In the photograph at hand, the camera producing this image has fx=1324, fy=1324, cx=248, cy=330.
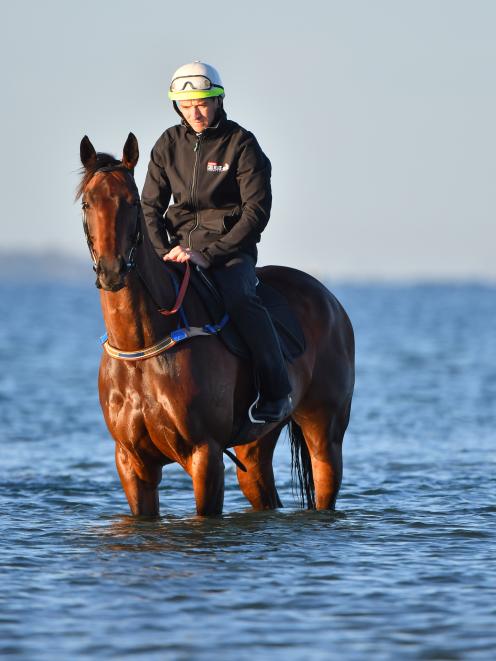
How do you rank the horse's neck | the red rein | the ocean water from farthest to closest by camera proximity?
the red rein
the horse's neck
the ocean water

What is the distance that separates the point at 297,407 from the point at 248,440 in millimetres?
1234

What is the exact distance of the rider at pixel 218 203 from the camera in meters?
9.94

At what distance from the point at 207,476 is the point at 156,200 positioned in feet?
7.22

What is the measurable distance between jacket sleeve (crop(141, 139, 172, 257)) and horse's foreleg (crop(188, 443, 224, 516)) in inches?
62.7

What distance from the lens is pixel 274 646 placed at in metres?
7.29

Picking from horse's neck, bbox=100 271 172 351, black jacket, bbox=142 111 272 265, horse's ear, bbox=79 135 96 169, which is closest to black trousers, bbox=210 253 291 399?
black jacket, bbox=142 111 272 265

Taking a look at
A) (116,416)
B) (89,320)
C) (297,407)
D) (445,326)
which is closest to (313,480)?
(297,407)

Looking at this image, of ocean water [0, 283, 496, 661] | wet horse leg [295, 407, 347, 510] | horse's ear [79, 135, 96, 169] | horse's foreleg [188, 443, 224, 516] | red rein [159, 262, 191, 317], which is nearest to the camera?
ocean water [0, 283, 496, 661]

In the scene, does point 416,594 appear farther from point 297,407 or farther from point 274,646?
point 297,407

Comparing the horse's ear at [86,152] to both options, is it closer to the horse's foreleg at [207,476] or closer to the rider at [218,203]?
the rider at [218,203]

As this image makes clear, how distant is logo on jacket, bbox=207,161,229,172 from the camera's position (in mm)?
10064

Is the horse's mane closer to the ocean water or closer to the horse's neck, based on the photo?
the horse's neck

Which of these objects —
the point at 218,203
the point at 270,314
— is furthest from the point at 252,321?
the point at 218,203

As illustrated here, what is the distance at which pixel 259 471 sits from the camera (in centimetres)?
1180
